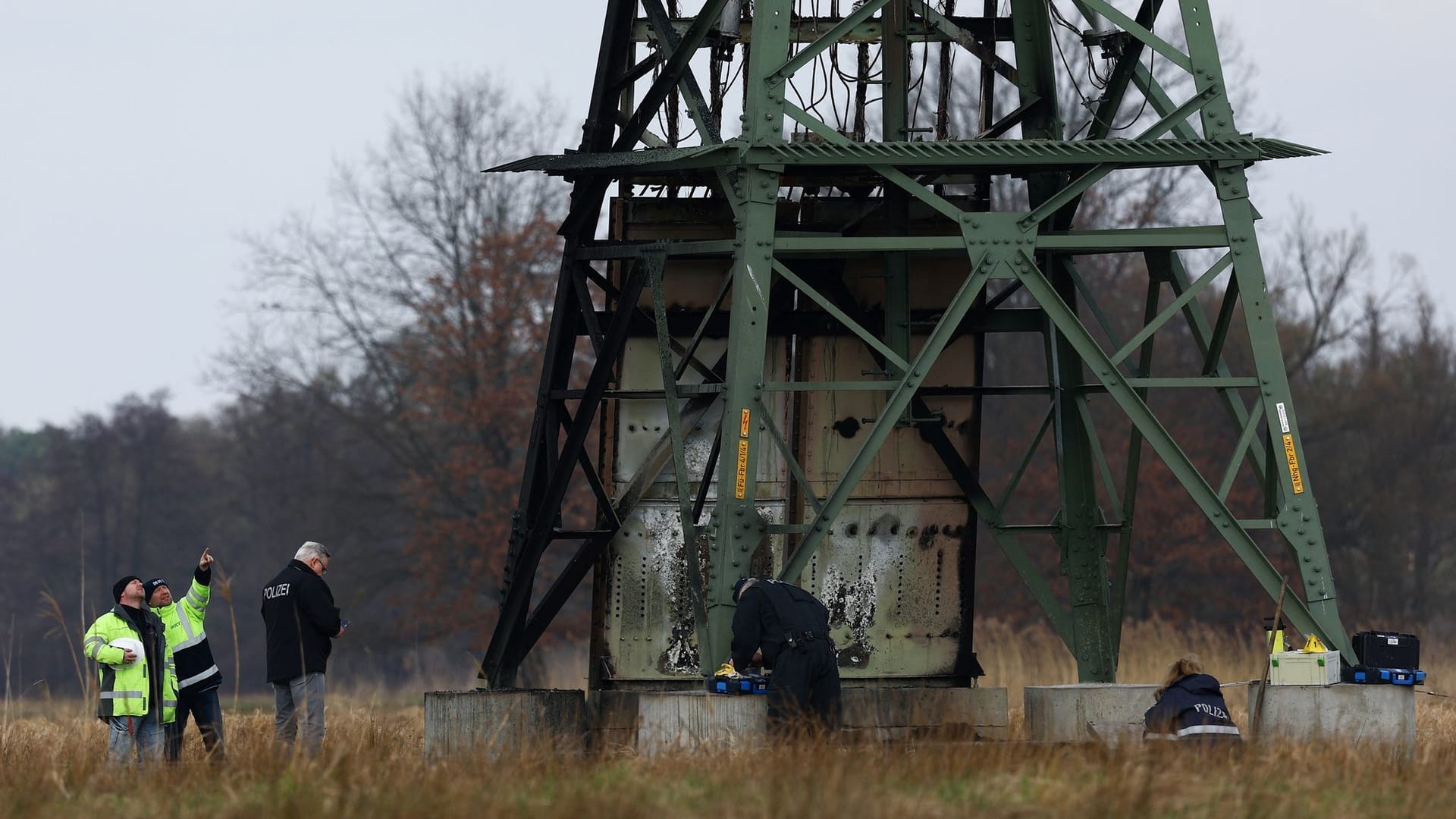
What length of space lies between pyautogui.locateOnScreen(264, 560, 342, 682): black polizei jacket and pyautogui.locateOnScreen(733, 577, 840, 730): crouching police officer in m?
3.24

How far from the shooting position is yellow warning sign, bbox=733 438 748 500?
14766 mm

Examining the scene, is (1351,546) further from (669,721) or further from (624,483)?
(669,721)

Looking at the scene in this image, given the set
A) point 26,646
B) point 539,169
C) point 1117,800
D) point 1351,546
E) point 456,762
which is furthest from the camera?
point 26,646

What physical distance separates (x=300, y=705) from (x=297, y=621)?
25.5 inches

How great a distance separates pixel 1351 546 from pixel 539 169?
33.6 metres

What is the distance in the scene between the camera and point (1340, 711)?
13.8 metres

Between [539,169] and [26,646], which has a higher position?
[539,169]

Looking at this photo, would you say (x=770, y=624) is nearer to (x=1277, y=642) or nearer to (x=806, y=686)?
(x=806, y=686)

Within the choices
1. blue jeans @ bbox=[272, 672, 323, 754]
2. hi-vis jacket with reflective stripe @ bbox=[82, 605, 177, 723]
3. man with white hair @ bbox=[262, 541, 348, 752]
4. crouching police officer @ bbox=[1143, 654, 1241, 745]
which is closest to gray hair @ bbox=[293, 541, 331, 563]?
man with white hair @ bbox=[262, 541, 348, 752]

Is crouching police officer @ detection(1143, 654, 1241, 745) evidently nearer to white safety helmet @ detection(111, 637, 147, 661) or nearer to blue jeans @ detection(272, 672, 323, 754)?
blue jeans @ detection(272, 672, 323, 754)

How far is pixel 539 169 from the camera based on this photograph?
Answer: 1652 centimetres

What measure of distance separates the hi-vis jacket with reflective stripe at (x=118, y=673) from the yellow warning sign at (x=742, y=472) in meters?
4.55

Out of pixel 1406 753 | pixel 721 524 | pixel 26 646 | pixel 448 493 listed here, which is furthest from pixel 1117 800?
pixel 26 646

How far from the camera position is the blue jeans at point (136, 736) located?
14.0m
